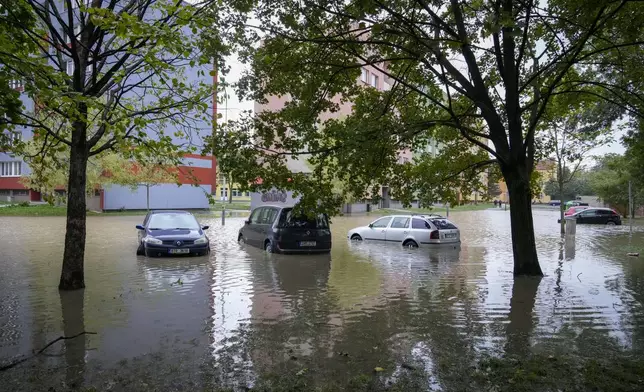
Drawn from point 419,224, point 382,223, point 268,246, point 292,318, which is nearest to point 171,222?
point 268,246

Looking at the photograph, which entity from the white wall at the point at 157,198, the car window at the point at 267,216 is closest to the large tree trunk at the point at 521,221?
the car window at the point at 267,216

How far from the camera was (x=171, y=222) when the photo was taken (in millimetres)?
14867

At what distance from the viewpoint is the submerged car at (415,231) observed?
652 inches

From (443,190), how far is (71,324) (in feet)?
25.8

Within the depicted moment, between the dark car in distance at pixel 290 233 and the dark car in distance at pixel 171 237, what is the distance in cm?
190

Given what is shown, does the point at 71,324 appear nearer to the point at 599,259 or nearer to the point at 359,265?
the point at 359,265

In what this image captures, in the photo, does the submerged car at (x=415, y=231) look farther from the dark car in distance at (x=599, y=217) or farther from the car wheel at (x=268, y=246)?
the dark car in distance at (x=599, y=217)

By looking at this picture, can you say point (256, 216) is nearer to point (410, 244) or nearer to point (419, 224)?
point (410, 244)

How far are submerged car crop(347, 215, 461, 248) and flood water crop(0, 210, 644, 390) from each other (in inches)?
137

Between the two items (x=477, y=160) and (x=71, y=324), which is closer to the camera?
(x=71, y=324)

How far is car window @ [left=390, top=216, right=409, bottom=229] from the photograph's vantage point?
57.5ft

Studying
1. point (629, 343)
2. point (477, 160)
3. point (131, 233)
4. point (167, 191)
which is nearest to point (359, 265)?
point (477, 160)

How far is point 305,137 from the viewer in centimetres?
910

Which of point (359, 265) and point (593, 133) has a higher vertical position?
point (593, 133)
